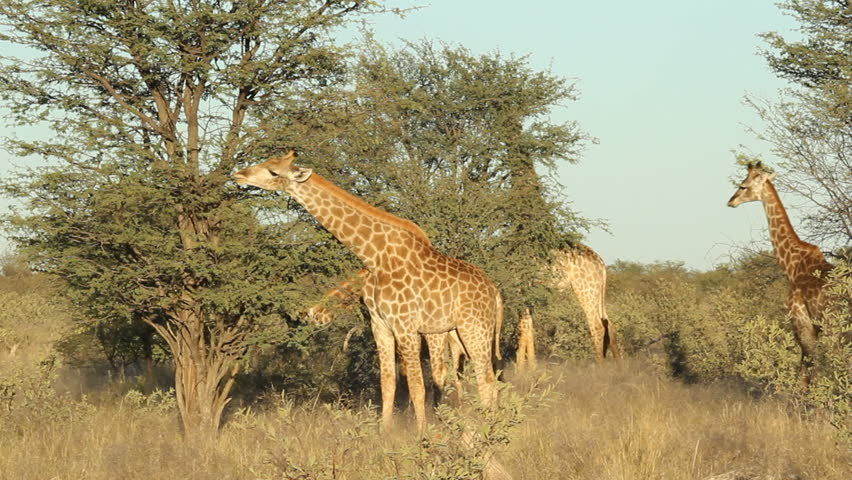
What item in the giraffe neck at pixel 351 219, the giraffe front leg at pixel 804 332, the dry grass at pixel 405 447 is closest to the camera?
the dry grass at pixel 405 447

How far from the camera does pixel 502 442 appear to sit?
22.5 ft

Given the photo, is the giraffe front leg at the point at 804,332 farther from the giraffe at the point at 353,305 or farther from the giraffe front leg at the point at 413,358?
the giraffe front leg at the point at 413,358

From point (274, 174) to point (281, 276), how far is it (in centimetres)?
144

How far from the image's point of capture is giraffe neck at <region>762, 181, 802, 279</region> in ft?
41.3

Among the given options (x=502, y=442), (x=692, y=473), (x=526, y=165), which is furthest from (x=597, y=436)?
(x=526, y=165)

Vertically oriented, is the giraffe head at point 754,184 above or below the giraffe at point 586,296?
above

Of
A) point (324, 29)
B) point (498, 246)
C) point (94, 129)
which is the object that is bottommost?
point (498, 246)

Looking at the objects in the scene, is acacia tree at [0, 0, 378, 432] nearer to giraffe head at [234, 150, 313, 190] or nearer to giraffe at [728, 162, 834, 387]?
giraffe head at [234, 150, 313, 190]

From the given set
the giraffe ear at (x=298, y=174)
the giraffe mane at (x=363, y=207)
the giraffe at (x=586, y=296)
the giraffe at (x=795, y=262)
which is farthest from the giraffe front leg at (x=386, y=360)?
the giraffe at (x=586, y=296)

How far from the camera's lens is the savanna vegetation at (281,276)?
343 inches

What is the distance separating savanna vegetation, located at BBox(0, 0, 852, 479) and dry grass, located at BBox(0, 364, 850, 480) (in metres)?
0.04

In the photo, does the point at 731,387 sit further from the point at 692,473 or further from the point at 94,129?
the point at 94,129

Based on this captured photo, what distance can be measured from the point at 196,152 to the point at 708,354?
30.4 ft

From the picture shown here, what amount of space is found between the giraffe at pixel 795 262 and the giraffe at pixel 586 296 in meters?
5.11
